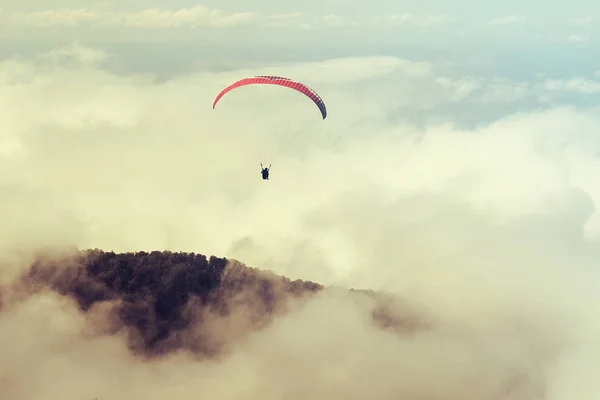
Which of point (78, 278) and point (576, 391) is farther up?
point (78, 278)

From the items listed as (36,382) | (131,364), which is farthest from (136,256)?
(36,382)

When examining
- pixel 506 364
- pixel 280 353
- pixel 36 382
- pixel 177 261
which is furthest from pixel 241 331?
pixel 506 364

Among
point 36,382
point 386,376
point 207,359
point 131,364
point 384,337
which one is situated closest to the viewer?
point 36,382

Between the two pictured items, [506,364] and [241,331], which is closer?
[241,331]

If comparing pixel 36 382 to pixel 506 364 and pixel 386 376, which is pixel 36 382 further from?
pixel 506 364

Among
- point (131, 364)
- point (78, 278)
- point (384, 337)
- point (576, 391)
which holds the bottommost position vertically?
point (576, 391)

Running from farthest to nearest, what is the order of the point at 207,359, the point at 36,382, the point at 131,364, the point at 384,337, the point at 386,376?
the point at 384,337
the point at 386,376
the point at 207,359
the point at 131,364
the point at 36,382
